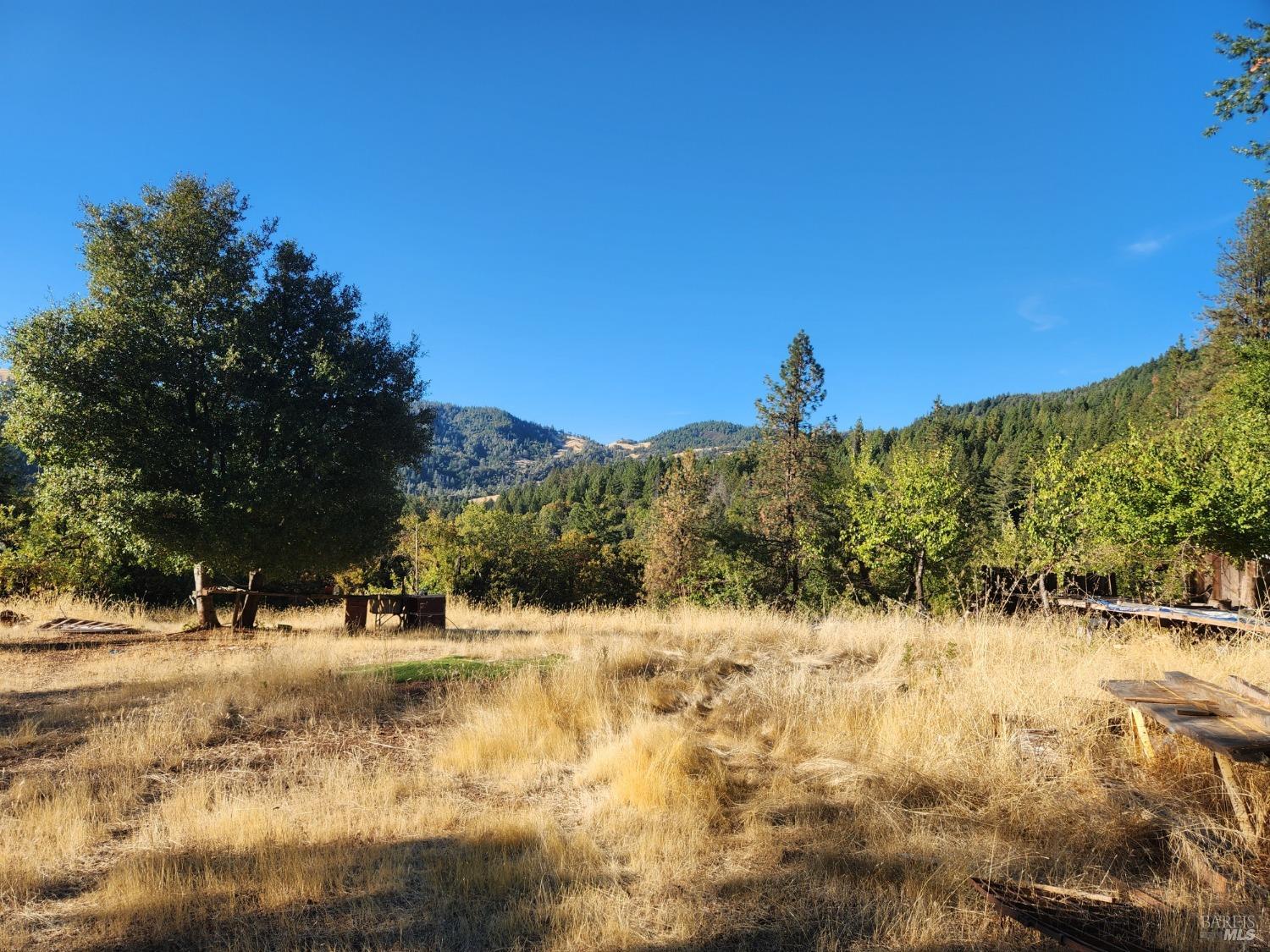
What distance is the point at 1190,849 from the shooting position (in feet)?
12.8

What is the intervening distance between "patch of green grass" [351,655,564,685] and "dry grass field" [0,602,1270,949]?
9.0 inches

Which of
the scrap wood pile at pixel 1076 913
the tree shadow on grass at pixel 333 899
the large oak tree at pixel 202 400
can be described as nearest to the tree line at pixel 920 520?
the scrap wood pile at pixel 1076 913

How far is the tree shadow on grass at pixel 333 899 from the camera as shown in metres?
3.26

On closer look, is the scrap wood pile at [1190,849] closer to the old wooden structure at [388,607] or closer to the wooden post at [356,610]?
the old wooden structure at [388,607]

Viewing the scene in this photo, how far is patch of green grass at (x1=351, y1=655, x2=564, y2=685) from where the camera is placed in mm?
8758

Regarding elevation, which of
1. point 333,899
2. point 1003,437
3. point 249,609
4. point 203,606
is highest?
point 1003,437

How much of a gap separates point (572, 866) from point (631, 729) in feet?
7.06

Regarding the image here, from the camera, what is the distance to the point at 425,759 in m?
6.03

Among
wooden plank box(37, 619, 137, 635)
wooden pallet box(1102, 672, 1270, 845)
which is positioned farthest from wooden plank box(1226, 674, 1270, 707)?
wooden plank box(37, 619, 137, 635)

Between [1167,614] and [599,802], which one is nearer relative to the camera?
[599,802]

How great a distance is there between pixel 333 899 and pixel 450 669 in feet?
18.2

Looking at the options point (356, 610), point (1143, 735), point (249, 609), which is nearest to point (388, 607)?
point (356, 610)

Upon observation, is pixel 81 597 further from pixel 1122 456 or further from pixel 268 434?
pixel 1122 456

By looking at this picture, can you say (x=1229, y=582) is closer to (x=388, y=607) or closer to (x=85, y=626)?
(x=388, y=607)
